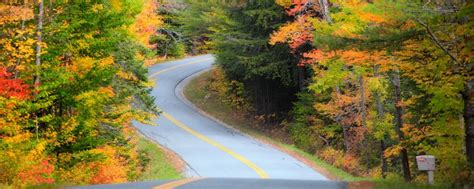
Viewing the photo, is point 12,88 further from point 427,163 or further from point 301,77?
point 301,77

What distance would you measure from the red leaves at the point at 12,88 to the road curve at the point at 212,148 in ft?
23.4

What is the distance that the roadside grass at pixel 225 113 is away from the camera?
86.0 ft

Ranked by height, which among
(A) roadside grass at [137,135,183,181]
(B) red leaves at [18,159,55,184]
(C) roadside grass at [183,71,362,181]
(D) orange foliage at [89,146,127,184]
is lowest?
(C) roadside grass at [183,71,362,181]

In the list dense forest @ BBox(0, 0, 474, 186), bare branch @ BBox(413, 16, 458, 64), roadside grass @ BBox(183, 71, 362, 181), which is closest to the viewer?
bare branch @ BBox(413, 16, 458, 64)

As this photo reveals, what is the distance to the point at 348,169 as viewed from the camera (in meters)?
25.2

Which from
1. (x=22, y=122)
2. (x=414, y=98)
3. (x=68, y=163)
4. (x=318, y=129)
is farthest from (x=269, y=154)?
(x=22, y=122)

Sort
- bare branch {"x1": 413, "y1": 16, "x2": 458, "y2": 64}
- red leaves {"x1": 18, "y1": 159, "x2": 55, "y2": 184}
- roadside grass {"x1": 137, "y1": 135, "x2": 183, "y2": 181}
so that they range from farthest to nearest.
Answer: roadside grass {"x1": 137, "y1": 135, "x2": 183, "y2": 181}, red leaves {"x1": 18, "y1": 159, "x2": 55, "y2": 184}, bare branch {"x1": 413, "y1": 16, "x2": 458, "y2": 64}

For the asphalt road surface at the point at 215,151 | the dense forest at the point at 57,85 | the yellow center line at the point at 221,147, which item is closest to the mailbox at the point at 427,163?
the asphalt road surface at the point at 215,151

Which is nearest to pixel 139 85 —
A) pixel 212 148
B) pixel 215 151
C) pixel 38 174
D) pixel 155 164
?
pixel 155 164

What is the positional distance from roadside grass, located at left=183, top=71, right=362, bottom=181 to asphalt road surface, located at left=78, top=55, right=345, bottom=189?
30.0 inches

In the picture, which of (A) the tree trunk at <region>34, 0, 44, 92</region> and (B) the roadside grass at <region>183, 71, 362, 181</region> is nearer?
(A) the tree trunk at <region>34, 0, 44, 92</region>

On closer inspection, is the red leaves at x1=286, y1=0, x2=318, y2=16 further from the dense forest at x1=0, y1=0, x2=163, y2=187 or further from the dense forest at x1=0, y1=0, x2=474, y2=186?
the dense forest at x1=0, y1=0, x2=163, y2=187

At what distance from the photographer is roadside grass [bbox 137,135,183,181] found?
20797 mm

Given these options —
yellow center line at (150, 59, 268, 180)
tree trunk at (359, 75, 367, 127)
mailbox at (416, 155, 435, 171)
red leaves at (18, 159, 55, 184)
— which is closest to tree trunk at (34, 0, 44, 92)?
red leaves at (18, 159, 55, 184)
